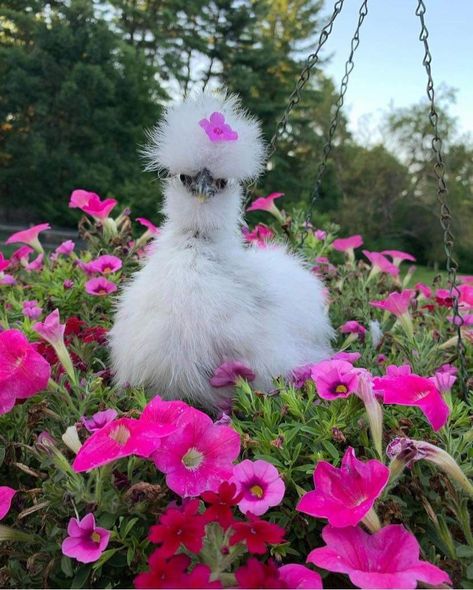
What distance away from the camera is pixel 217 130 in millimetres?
1104

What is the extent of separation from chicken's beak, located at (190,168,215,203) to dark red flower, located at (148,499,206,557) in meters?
0.66

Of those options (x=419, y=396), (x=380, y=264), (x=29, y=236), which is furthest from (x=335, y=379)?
(x=29, y=236)

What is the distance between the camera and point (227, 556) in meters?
0.67

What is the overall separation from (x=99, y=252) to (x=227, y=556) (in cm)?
151

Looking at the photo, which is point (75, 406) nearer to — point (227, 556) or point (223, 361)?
point (223, 361)

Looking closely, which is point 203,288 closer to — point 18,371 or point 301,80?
point 18,371

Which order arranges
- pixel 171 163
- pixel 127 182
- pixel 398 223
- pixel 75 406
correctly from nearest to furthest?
pixel 75 406
pixel 171 163
pixel 127 182
pixel 398 223

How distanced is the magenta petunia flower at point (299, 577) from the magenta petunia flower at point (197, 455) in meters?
0.14

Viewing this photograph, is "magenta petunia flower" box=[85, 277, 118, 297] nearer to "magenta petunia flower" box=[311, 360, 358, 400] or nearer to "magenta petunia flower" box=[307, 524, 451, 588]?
"magenta petunia flower" box=[311, 360, 358, 400]

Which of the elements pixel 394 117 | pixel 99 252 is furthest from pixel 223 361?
pixel 394 117

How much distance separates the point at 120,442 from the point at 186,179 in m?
0.62

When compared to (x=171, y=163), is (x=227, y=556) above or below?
below

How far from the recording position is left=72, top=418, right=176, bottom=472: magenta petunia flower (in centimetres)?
72

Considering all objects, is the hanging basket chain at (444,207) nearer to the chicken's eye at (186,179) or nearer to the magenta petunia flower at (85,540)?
the chicken's eye at (186,179)
